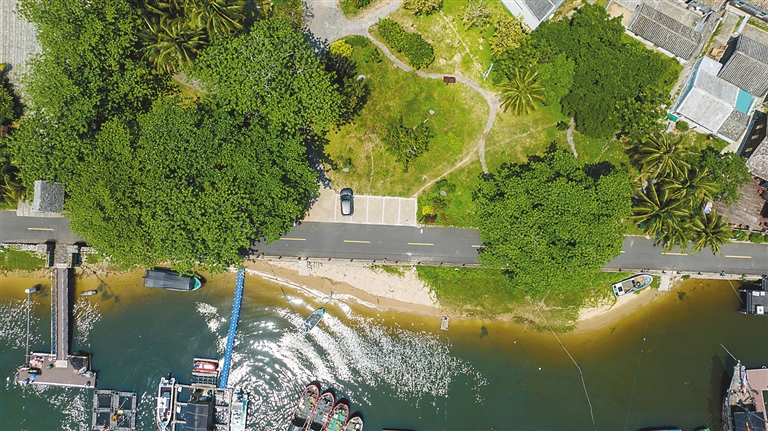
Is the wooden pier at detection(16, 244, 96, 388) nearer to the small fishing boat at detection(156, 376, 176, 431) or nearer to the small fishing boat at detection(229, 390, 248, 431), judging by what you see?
the small fishing boat at detection(156, 376, 176, 431)

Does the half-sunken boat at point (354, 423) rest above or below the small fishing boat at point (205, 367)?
below

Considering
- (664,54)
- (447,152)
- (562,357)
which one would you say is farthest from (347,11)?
(562,357)

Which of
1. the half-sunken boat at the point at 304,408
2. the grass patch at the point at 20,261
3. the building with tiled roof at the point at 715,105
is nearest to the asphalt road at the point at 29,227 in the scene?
the grass patch at the point at 20,261

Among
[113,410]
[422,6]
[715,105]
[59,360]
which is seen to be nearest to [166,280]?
[59,360]

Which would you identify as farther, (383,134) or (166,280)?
(166,280)

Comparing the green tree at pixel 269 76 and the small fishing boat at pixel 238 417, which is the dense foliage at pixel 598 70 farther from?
the small fishing boat at pixel 238 417

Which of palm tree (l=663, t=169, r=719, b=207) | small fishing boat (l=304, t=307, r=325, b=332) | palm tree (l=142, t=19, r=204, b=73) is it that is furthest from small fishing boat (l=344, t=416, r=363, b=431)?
palm tree (l=142, t=19, r=204, b=73)

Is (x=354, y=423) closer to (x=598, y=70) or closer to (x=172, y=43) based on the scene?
(x=172, y=43)
